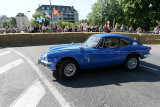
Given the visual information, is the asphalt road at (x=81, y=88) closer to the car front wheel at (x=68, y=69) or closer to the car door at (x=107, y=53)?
the car front wheel at (x=68, y=69)

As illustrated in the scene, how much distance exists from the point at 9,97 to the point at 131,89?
3.64 meters

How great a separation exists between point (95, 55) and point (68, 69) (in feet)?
3.81

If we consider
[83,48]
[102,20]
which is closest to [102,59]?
[83,48]

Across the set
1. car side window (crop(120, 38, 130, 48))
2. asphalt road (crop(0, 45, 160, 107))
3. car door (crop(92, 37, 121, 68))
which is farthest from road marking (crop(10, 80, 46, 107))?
car side window (crop(120, 38, 130, 48))

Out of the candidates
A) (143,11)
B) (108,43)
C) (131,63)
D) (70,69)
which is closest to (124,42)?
(108,43)

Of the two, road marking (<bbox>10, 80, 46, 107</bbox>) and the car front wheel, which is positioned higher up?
the car front wheel

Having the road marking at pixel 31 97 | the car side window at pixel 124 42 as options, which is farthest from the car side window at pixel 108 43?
the road marking at pixel 31 97

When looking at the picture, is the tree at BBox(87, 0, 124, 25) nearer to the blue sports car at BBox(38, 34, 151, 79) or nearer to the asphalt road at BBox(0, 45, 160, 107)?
the blue sports car at BBox(38, 34, 151, 79)

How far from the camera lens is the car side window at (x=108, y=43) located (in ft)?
16.3

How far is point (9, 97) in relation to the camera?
3428 mm

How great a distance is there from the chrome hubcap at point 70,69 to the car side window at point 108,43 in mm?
1304

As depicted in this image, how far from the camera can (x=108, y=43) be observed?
5.11 metres

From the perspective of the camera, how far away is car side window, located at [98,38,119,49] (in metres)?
4.97

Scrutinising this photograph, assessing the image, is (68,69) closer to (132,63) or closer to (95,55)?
(95,55)
